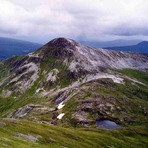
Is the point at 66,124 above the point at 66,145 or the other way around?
the other way around

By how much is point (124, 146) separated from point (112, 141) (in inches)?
266

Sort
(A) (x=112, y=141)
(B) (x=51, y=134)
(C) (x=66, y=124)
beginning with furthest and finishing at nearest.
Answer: (C) (x=66, y=124) < (A) (x=112, y=141) < (B) (x=51, y=134)

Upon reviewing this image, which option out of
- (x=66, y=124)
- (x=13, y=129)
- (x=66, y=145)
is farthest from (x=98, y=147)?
(x=66, y=124)

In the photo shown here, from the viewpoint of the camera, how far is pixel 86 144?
378 ft

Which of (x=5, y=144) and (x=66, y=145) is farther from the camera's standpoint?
(x=66, y=145)

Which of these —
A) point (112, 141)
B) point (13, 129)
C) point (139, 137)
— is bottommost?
point (139, 137)

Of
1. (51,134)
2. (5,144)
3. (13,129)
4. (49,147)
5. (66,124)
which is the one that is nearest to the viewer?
(5,144)

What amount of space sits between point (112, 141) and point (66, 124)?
60.9 meters

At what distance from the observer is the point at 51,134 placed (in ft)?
349

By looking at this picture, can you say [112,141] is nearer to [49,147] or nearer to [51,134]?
[51,134]

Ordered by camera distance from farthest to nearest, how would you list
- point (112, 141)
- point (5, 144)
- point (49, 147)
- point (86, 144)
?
point (112, 141) → point (86, 144) → point (49, 147) → point (5, 144)

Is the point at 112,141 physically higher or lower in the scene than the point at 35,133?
lower

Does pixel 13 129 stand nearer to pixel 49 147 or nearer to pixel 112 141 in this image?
pixel 49 147

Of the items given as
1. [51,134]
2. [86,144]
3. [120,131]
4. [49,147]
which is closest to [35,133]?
[51,134]
